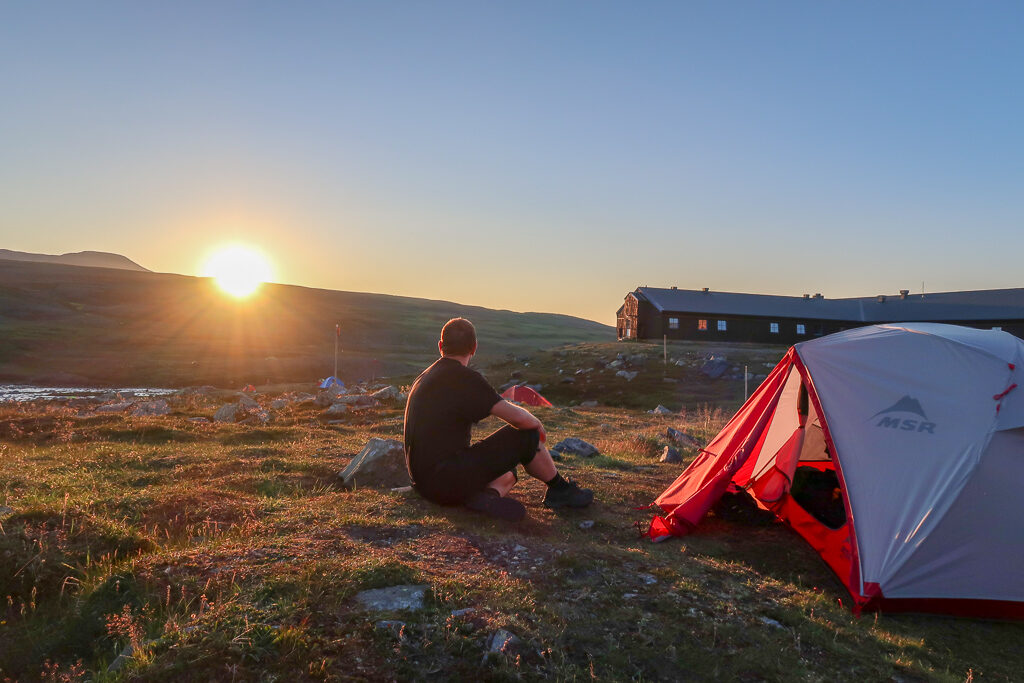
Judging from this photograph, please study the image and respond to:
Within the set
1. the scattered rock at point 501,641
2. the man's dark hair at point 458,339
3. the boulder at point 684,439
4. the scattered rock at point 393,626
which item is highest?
the man's dark hair at point 458,339

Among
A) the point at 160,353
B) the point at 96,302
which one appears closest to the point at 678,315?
the point at 160,353

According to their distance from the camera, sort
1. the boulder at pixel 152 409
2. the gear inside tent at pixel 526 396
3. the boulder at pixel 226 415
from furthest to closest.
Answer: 1. the gear inside tent at pixel 526 396
2. the boulder at pixel 152 409
3. the boulder at pixel 226 415

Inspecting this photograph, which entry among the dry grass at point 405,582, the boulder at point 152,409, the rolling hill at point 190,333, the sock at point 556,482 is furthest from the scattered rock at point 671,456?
the rolling hill at point 190,333

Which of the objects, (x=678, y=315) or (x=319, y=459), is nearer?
(x=319, y=459)

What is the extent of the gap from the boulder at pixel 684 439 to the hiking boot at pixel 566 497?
6.18 meters

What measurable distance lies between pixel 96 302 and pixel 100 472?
7767 cm

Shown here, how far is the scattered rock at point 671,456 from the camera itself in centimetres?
1069

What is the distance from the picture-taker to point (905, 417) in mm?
5672

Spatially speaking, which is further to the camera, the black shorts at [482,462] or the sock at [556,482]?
the sock at [556,482]

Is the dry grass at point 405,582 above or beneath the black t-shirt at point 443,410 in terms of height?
beneath

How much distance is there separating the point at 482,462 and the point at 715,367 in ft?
102

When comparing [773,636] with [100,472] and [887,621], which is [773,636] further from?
[100,472]

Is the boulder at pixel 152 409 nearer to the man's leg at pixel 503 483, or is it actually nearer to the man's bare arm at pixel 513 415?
the man's leg at pixel 503 483

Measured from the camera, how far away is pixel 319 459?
896 cm
